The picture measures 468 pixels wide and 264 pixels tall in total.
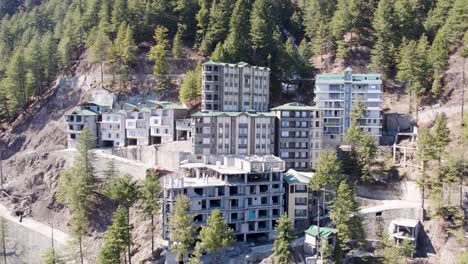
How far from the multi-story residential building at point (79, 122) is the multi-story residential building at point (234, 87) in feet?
58.4

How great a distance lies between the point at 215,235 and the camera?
4062 centimetres

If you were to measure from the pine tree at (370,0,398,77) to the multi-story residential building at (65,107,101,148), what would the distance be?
4173 centimetres

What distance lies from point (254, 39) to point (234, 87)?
43.7 feet

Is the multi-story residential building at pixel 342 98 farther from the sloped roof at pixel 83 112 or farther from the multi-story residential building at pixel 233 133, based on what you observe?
the sloped roof at pixel 83 112

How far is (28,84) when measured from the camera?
7931 cm

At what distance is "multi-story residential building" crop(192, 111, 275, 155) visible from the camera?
2103 inches

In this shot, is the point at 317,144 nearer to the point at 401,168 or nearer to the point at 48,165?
the point at 401,168

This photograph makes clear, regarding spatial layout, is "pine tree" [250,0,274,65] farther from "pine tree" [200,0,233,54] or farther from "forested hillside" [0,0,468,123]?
"pine tree" [200,0,233,54]

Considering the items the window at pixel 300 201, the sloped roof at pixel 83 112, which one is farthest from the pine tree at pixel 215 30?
the window at pixel 300 201

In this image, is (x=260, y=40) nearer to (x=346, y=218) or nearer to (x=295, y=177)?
(x=295, y=177)

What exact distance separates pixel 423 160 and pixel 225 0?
47037 mm

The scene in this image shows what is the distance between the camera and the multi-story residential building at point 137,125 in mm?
62219

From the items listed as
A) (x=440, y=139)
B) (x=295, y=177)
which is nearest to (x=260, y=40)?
(x=295, y=177)

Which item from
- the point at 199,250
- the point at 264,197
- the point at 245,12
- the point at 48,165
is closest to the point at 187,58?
the point at 245,12
